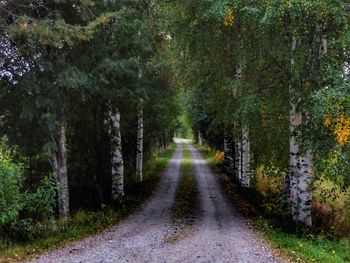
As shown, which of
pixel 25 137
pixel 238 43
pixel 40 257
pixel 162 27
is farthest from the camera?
pixel 162 27

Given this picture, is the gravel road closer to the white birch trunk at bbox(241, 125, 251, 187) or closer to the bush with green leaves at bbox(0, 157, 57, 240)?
the bush with green leaves at bbox(0, 157, 57, 240)

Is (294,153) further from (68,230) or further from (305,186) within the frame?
(68,230)

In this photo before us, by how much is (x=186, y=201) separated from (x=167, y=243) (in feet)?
26.1

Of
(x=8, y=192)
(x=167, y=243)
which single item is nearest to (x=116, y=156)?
(x=167, y=243)

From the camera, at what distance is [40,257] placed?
1066 centimetres

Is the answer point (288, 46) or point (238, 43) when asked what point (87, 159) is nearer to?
point (238, 43)

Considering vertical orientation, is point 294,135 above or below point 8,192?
above

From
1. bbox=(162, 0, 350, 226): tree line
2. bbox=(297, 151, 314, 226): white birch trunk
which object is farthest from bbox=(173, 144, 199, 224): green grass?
bbox=(297, 151, 314, 226): white birch trunk

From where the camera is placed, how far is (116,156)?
18641 mm

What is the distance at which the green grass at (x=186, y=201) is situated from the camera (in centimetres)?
1620

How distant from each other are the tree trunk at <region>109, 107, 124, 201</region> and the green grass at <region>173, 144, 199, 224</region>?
2693 millimetres

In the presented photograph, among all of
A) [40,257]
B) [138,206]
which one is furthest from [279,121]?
[40,257]

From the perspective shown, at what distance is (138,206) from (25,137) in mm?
6354

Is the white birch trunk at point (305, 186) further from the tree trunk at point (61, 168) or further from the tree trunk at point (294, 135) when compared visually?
the tree trunk at point (61, 168)
